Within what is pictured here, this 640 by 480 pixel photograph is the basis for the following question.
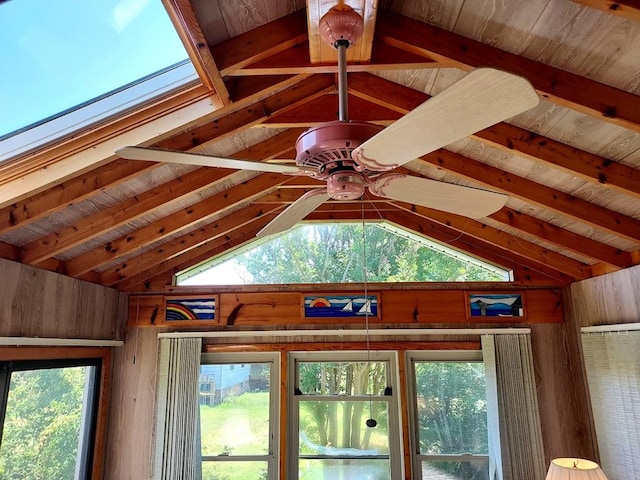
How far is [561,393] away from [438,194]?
3.06 metres

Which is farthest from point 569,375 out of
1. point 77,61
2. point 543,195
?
point 77,61

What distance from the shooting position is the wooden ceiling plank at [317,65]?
198 centimetres

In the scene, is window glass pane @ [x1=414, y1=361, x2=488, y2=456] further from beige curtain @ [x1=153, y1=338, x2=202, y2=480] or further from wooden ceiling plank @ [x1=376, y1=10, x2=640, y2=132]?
wooden ceiling plank @ [x1=376, y1=10, x2=640, y2=132]

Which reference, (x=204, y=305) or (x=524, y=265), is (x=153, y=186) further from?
(x=524, y=265)

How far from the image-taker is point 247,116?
98.0 inches

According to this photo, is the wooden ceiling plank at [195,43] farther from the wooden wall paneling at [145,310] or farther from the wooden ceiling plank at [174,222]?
the wooden wall paneling at [145,310]

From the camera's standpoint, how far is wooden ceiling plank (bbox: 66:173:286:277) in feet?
10.7

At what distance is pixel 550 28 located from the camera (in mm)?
1735

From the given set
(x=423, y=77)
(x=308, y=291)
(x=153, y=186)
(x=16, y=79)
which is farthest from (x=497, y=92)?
(x=308, y=291)

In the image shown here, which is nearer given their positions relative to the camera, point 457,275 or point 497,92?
point 497,92

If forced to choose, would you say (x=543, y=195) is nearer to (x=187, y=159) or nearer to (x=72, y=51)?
(x=187, y=159)

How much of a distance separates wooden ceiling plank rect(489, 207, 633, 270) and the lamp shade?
4.54ft

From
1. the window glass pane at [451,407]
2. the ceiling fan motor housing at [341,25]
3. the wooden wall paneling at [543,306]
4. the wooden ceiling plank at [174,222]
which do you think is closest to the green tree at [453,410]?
the window glass pane at [451,407]

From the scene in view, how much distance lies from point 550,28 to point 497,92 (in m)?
0.99
